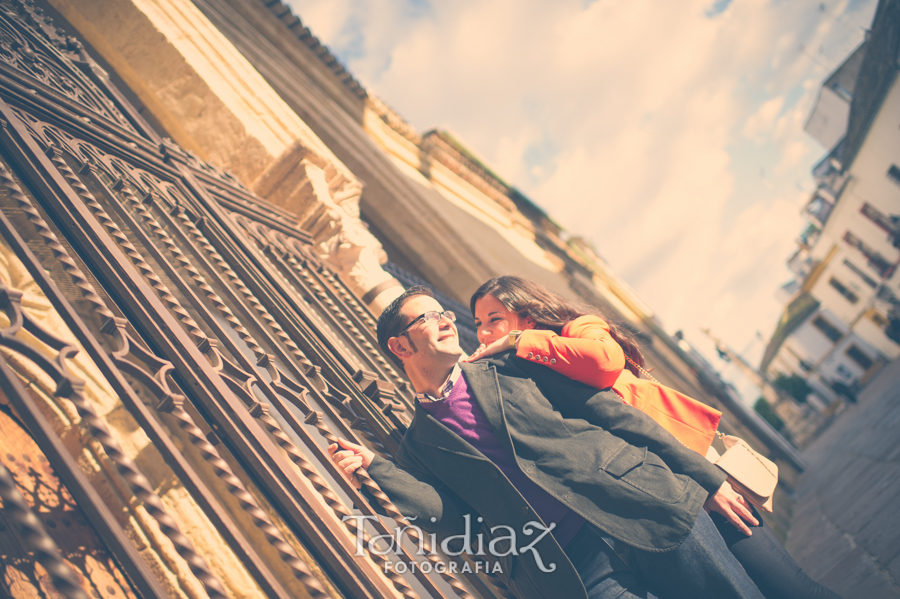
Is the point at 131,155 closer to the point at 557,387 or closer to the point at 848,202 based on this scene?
the point at 557,387

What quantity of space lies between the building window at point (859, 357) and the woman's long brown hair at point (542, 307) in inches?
1495

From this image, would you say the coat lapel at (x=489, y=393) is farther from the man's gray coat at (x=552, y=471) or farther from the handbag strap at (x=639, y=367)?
the handbag strap at (x=639, y=367)

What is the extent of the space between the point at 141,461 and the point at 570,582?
6.06 feet

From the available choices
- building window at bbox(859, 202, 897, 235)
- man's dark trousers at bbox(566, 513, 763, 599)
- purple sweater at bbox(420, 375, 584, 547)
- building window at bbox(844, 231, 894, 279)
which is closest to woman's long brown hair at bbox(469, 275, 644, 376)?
purple sweater at bbox(420, 375, 584, 547)

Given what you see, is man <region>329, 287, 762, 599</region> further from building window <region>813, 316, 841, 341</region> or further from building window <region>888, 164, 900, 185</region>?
building window <region>813, 316, 841, 341</region>

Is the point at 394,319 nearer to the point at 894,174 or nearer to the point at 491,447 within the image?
the point at 491,447

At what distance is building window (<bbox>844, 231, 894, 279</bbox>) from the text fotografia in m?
32.6

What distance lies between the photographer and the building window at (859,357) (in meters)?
29.3

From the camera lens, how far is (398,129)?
8.19 meters

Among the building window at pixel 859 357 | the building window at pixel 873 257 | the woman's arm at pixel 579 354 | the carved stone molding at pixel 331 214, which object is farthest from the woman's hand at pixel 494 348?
the building window at pixel 859 357

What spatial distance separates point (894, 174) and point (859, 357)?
15536mm

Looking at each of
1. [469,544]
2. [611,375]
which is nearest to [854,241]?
[611,375]

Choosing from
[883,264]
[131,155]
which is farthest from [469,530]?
[883,264]

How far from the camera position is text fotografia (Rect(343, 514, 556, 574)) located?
152 cm
